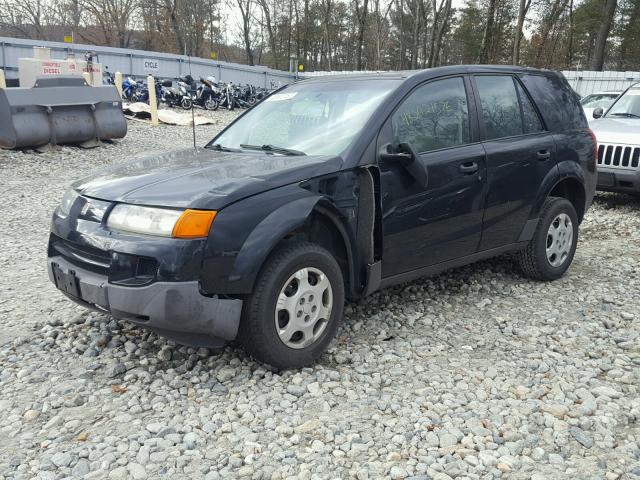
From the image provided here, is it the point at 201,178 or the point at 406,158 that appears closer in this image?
the point at 201,178

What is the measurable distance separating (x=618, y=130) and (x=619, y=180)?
829 mm

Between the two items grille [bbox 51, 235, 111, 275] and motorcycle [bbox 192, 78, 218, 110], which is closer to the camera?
grille [bbox 51, 235, 111, 275]

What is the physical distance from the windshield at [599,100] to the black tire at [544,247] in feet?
30.3

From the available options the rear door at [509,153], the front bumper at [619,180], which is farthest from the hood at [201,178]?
the front bumper at [619,180]

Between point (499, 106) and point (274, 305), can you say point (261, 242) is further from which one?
point (499, 106)

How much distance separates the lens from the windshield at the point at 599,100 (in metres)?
13.4

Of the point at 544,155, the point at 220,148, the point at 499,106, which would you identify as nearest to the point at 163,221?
the point at 220,148

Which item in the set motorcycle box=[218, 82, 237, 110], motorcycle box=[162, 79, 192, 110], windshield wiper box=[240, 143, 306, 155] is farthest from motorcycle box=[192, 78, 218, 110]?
windshield wiper box=[240, 143, 306, 155]

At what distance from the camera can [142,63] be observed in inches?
1096

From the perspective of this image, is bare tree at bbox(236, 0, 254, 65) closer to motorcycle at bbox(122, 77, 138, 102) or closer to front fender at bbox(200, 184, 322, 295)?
motorcycle at bbox(122, 77, 138, 102)

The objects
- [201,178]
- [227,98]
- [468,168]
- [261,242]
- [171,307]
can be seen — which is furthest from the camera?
[227,98]

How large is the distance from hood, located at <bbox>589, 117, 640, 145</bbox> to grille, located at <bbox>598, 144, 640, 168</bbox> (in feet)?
0.28

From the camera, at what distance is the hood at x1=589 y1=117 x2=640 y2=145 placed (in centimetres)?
855

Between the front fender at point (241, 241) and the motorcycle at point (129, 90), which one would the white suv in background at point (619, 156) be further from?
the motorcycle at point (129, 90)
